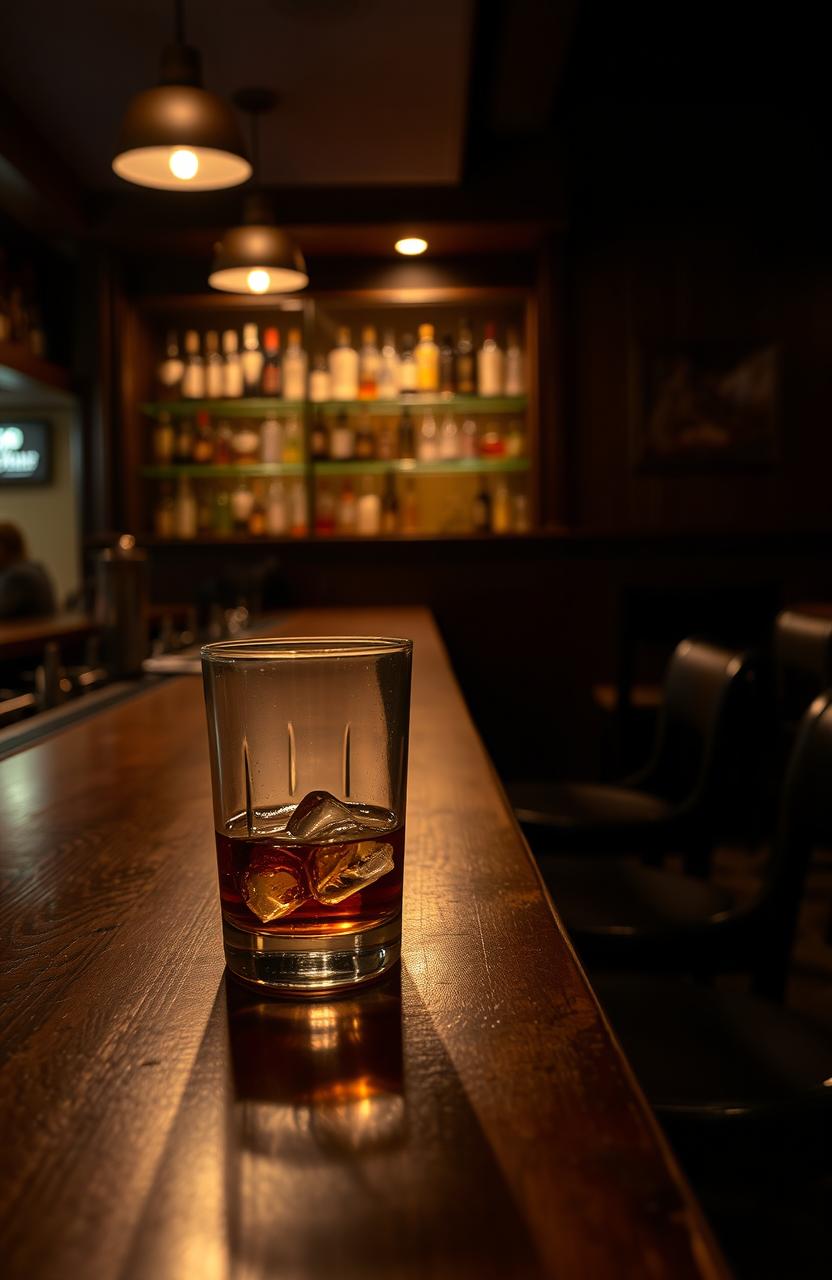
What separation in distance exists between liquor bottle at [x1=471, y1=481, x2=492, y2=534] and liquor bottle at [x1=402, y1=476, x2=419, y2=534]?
0.88ft

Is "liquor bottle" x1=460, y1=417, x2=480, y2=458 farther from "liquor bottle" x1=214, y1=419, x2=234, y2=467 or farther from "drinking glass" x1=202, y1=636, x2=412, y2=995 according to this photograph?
"drinking glass" x1=202, y1=636, x2=412, y2=995

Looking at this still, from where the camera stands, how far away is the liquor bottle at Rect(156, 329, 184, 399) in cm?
518

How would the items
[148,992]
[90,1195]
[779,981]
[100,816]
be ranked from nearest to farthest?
[90,1195], [148,992], [100,816], [779,981]

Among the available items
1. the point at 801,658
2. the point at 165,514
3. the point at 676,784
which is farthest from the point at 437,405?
the point at 676,784

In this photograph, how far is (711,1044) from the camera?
1003 mm

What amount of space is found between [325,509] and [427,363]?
79cm

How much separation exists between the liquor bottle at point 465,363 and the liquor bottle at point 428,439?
189mm

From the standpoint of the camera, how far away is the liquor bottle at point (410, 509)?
5.19 metres

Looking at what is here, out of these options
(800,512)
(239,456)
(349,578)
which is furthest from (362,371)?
(800,512)

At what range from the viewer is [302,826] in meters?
0.49

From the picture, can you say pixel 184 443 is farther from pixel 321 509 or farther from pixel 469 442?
pixel 469 442

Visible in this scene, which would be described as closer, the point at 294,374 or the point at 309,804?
the point at 309,804

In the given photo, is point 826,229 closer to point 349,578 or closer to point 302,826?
point 349,578

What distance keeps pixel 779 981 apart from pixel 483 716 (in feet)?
11.8
